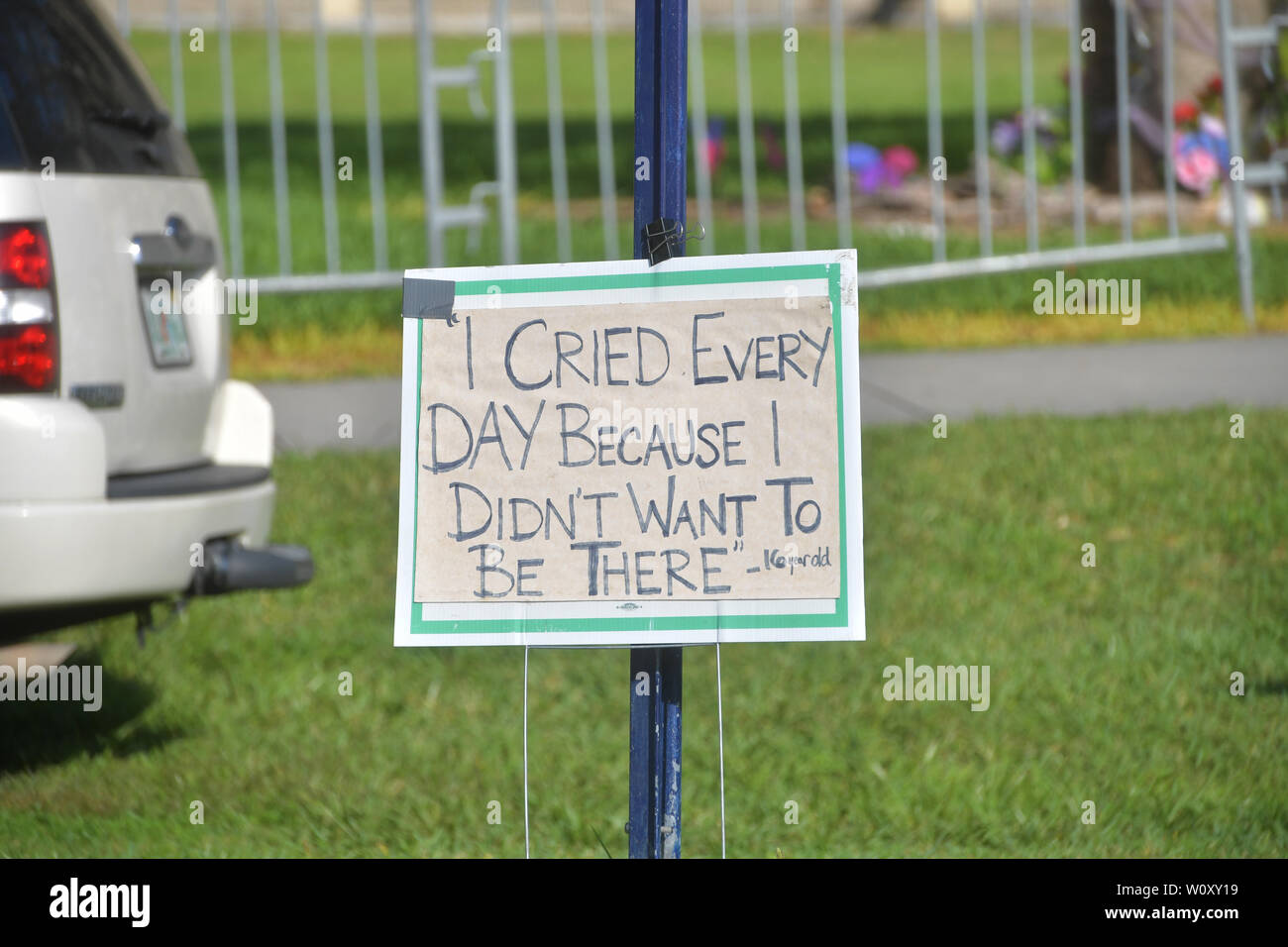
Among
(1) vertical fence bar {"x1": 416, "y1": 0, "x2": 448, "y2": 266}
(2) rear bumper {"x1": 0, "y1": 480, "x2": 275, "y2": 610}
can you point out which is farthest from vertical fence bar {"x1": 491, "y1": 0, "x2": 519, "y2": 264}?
(2) rear bumper {"x1": 0, "y1": 480, "x2": 275, "y2": 610}

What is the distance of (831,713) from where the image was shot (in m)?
4.50

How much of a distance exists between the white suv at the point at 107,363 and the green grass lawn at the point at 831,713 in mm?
564

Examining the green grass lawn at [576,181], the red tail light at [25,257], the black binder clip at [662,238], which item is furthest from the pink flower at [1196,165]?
the black binder clip at [662,238]

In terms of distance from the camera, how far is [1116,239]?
10.0 m

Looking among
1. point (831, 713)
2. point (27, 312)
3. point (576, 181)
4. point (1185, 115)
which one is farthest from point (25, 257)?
point (576, 181)

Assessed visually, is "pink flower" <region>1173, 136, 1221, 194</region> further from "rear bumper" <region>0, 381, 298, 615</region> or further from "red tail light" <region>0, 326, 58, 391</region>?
"red tail light" <region>0, 326, 58, 391</region>

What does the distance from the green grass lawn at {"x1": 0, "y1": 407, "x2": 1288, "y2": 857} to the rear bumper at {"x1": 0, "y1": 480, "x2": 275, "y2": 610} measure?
0.61m

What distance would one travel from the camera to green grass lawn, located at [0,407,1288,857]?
3.86 metres

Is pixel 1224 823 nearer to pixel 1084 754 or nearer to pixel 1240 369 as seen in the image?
pixel 1084 754

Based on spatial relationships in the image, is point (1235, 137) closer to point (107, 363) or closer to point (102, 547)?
point (107, 363)

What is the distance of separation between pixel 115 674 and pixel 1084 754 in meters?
2.74

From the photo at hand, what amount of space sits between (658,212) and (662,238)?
0.14 feet

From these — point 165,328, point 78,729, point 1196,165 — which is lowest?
point 78,729

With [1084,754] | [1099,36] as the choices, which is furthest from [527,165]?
[1084,754]
